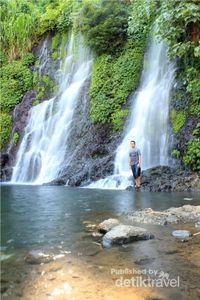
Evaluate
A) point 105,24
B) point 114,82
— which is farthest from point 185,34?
point 105,24

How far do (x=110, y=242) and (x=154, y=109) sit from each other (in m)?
9.15

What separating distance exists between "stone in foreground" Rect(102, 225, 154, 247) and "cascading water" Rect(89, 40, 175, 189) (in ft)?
20.9

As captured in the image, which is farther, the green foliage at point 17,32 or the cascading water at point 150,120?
the green foliage at point 17,32

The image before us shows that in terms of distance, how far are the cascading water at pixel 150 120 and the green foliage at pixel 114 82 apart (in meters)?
0.43

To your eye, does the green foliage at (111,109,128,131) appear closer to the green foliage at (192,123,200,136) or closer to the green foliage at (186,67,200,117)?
the green foliage at (186,67,200,117)

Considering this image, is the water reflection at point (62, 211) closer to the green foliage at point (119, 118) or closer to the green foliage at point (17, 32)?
the green foliage at point (119, 118)

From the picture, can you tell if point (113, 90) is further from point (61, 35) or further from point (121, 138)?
point (61, 35)

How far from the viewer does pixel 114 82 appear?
608 inches

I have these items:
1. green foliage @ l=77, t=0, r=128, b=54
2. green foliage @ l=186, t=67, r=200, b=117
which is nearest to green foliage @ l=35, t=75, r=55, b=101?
green foliage @ l=77, t=0, r=128, b=54

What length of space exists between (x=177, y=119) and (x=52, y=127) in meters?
5.33

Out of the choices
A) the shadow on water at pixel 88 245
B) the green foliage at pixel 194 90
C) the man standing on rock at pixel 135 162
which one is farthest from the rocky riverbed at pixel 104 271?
the green foliage at pixel 194 90

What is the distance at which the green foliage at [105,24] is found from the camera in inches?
629

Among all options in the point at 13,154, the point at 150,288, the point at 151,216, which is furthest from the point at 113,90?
the point at 150,288

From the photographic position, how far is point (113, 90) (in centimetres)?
1523
